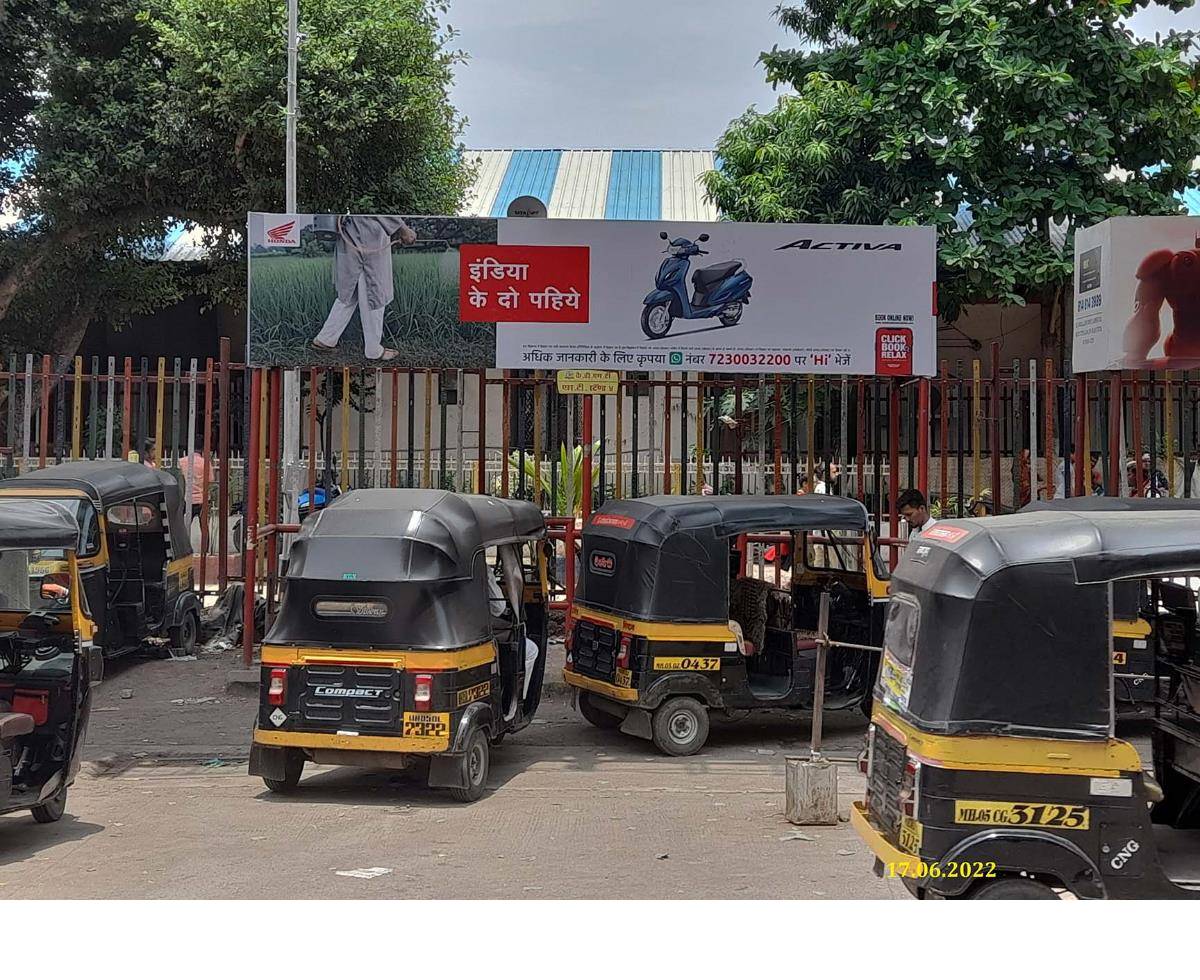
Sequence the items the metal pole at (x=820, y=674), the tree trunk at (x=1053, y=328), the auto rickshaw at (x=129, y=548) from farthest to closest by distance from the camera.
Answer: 1. the tree trunk at (x=1053, y=328)
2. the auto rickshaw at (x=129, y=548)
3. the metal pole at (x=820, y=674)

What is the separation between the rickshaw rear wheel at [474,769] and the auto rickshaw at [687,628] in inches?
57.9

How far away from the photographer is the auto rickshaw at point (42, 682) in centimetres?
704

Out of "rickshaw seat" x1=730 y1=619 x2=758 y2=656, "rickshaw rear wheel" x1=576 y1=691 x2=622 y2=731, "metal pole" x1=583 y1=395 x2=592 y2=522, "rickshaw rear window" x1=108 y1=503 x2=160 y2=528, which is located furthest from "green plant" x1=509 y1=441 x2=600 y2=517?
"rickshaw seat" x1=730 y1=619 x2=758 y2=656

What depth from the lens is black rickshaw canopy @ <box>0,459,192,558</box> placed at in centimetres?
1198

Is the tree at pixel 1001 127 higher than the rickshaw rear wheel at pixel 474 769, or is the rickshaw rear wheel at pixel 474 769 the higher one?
the tree at pixel 1001 127

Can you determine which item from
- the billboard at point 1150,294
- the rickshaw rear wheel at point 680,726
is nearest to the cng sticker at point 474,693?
the rickshaw rear wheel at point 680,726

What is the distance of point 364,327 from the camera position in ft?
38.0

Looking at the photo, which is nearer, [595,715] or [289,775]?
[289,775]

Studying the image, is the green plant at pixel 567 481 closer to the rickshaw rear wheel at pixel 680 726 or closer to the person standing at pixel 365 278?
the person standing at pixel 365 278

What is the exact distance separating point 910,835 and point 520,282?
25.1 ft

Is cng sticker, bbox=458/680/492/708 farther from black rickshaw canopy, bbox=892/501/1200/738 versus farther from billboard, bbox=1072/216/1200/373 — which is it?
billboard, bbox=1072/216/1200/373

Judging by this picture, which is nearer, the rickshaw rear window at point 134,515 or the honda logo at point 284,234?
the honda logo at point 284,234

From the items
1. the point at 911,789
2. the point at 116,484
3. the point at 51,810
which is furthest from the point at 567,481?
the point at 911,789

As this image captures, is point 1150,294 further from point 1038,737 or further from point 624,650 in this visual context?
point 1038,737
